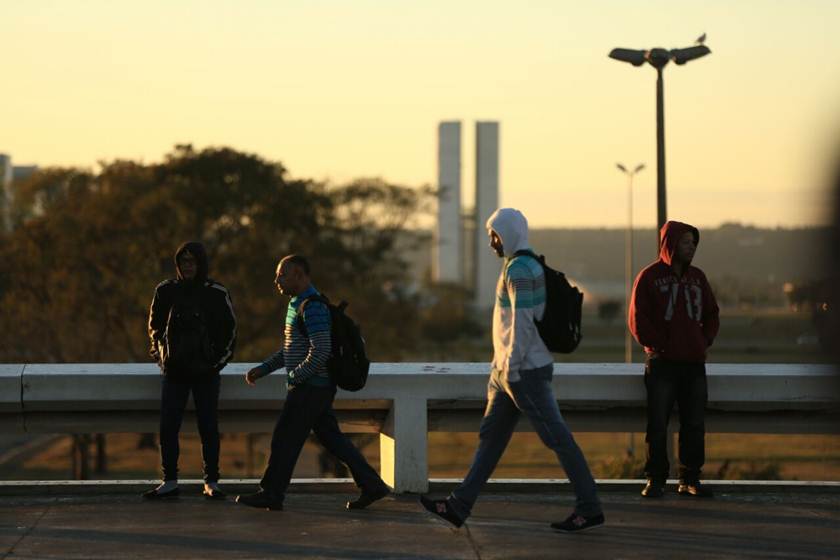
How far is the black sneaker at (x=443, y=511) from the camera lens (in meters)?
7.76

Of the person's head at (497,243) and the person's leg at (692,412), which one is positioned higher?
the person's head at (497,243)

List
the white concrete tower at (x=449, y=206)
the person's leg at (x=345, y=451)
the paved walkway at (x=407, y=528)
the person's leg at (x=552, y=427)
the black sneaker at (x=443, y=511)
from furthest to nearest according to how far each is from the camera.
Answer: the white concrete tower at (x=449, y=206), the person's leg at (x=345, y=451), the black sneaker at (x=443, y=511), the person's leg at (x=552, y=427), the paved walkway at (x=407, y=528)

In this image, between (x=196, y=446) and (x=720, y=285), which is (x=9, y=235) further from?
(x=720, y=285)

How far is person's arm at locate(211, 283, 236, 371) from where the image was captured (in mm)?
8727

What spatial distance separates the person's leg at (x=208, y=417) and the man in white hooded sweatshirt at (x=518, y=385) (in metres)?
1.55

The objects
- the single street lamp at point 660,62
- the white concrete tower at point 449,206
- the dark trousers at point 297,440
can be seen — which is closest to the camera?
the dark trousers at point 297,440

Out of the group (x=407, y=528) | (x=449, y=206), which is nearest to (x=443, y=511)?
(x=407, y=528)

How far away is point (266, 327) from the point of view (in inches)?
1480

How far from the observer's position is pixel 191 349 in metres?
8.62

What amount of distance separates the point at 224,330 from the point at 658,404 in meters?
2.45

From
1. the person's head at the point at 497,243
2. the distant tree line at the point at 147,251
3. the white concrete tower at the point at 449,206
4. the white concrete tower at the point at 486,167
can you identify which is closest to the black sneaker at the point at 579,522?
the person's head at the point at 497,243

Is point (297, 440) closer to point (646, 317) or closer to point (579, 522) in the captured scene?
point (579, 522)

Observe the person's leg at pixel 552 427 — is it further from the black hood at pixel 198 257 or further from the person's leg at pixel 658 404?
the black hood at pixel 198 257

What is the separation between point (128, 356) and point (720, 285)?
119073mm
